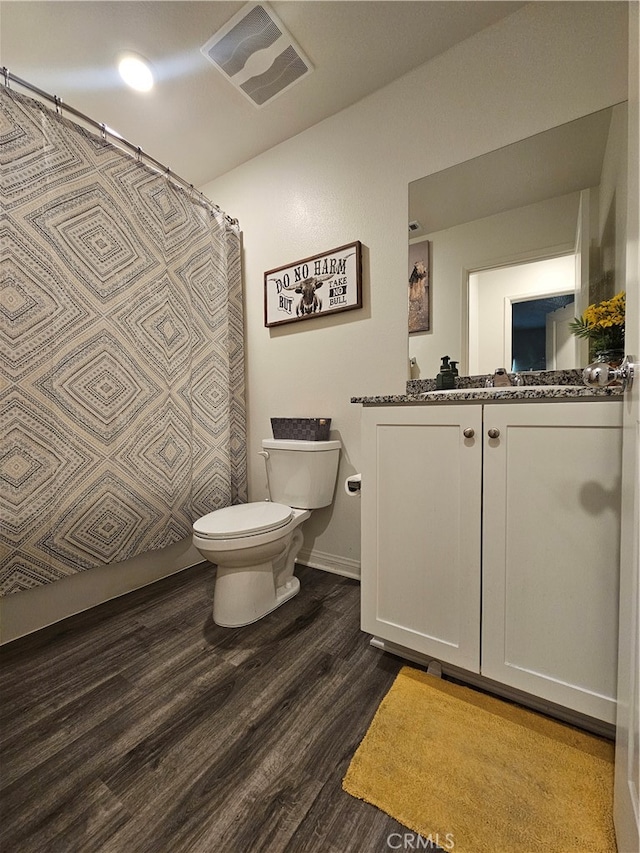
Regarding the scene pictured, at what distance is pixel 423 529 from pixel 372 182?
1628 millimetres

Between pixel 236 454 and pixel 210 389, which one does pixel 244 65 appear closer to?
pixel 210 389

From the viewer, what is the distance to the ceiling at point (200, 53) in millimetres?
1318

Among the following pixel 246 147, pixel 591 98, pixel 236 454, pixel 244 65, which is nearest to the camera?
pixel 591 98

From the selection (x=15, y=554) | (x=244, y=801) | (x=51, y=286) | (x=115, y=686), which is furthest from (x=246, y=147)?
(x=244, y=801)

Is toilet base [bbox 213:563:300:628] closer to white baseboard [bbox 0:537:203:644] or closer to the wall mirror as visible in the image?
white baseboard [bbox 0:537:203:644]

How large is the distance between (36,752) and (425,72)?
274 centimetres

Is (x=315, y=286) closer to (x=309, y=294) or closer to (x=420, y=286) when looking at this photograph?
(x=309, y=294)

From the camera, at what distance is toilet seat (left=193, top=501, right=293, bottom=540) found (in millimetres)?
1319

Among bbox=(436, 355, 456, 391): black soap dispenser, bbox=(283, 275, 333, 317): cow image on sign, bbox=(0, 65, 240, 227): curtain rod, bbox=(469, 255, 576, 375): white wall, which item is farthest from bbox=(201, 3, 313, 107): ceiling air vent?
bbox=(436, 355, 456, 391): black soap dispenser

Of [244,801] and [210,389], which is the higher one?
[210,389]

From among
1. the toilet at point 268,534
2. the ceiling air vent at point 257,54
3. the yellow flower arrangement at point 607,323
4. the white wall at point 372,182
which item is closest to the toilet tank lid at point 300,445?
the toilet at point 268,534

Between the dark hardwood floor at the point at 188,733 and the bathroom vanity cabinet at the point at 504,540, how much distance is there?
32 centimetres

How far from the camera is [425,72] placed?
1.52m

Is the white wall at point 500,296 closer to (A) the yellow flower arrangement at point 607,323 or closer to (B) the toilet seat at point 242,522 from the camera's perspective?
(A) the yellow flower arrangement at point 607,323
